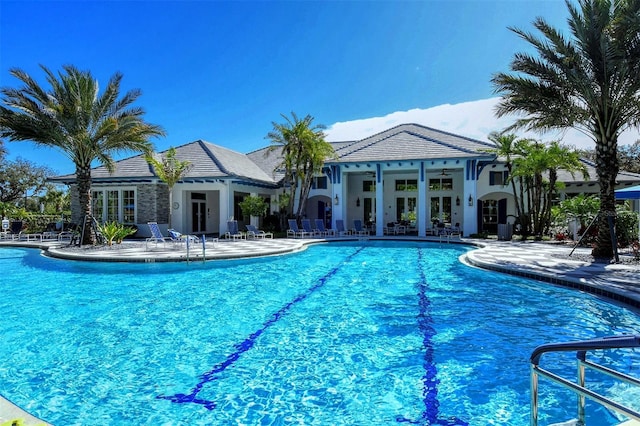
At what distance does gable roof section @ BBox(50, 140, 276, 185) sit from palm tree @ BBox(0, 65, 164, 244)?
15.1 ft

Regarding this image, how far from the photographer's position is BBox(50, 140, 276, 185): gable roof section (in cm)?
2252

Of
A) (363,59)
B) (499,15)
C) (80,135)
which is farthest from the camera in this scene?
(363,59)

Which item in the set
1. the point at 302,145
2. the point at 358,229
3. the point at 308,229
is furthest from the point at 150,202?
the point at 358,229

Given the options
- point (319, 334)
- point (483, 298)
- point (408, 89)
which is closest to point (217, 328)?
point (319, 334)

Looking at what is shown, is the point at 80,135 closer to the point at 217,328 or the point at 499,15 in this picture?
the point at 217,328

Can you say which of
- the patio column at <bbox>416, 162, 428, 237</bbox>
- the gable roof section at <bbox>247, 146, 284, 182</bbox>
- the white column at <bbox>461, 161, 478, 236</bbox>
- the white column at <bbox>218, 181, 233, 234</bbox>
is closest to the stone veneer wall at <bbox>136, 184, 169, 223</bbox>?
the white column at <bbox>218, 181, 233, 234</bbox>

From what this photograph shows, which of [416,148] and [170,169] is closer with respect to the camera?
[170,169]

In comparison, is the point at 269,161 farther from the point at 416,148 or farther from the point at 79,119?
the point at 79,119

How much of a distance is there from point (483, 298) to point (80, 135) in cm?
1696

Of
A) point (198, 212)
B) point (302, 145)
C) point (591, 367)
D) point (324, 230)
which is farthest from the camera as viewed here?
point (198, 212)

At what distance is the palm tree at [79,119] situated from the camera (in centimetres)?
1554

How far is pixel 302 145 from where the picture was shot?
22250 millimetres

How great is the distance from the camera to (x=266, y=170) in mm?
30906

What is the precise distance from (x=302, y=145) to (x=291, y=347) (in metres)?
17.7
